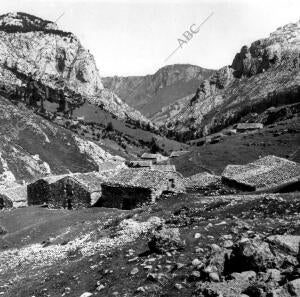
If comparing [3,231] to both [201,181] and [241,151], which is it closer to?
[201,181]

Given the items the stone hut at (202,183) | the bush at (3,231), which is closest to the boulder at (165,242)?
the bush at (3,231)

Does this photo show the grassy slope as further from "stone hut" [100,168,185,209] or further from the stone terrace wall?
"stone hut" [100,168,185,209]

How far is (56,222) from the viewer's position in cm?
4791

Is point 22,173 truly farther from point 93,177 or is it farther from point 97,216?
point 97,216

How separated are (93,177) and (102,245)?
36.6m

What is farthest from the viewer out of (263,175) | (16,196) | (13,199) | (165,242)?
(16,196)

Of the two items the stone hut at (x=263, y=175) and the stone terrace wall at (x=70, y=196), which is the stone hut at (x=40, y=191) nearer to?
the stone terrace wall at (x=70, y=196)

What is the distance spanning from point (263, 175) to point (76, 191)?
2490cm

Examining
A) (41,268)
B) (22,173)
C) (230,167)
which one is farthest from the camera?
(22,173)

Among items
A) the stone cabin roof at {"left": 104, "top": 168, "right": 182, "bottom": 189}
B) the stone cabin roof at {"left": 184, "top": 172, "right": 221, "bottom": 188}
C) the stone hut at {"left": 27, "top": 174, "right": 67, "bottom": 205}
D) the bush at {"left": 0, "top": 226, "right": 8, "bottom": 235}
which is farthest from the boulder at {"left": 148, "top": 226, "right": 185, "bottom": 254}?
the stone hut at {"left": 27, "top": 174, "right": 67, "bottom": 205}

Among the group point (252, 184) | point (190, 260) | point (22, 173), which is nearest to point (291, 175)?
point (252, 184)

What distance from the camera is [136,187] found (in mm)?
54531

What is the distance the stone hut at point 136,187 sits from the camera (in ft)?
177

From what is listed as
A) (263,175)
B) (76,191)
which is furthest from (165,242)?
(76,191)
